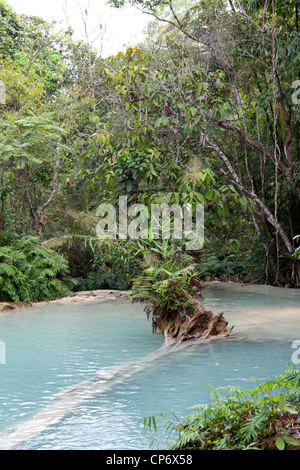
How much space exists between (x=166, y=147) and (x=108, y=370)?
442cm

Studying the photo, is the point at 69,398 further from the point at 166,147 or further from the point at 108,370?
the point at 166,147

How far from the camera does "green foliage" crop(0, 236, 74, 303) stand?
399 inches

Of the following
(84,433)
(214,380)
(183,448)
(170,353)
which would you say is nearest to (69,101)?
(170,353)

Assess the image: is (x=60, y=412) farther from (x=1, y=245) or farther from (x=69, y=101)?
(x=69, y=101)

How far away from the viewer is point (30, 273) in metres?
10.8

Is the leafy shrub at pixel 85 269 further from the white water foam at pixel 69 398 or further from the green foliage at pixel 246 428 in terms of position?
the green foliage at pixel 246 428

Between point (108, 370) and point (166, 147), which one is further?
point (166, 147)

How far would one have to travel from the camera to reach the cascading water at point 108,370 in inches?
145

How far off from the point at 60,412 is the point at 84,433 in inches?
21.8

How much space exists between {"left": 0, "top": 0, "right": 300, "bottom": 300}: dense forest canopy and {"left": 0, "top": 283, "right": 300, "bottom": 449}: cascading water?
107 centimetres

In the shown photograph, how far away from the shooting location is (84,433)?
353cm

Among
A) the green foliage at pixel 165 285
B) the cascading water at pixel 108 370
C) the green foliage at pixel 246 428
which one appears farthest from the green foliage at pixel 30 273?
the green foliage at pixel 246 428

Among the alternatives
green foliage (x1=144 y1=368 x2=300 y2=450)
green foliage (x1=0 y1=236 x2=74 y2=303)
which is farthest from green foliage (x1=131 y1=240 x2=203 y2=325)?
green foliage (x1=0 y1=236 x2=74 y2=303)

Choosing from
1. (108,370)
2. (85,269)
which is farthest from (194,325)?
(85,269)
